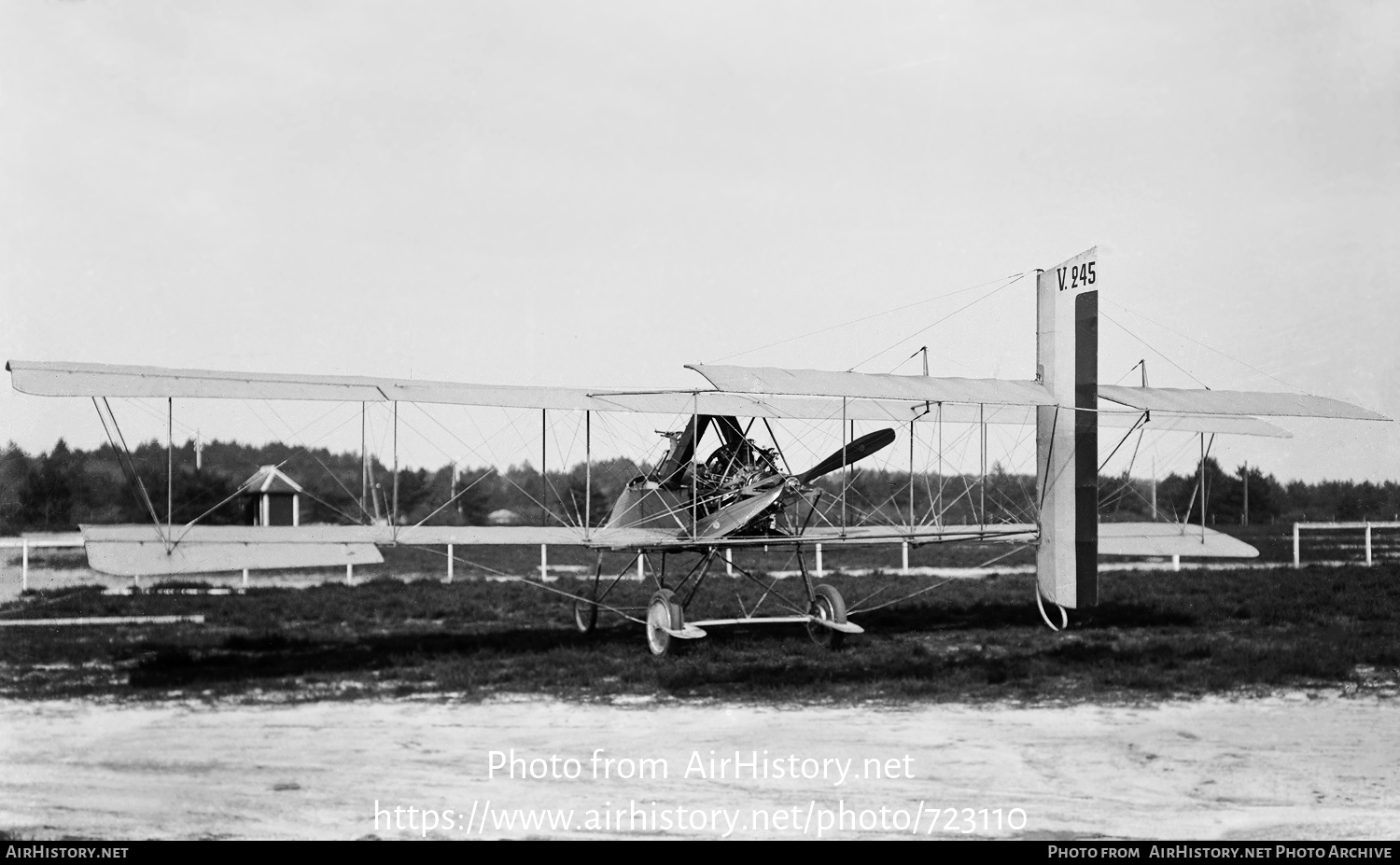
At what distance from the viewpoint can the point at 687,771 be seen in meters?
6.91

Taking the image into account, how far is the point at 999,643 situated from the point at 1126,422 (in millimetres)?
2441

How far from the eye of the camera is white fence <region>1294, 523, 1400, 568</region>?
15055mm

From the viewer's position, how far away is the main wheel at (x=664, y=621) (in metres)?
9.65

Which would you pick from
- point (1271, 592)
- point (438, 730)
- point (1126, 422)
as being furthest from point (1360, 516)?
point (438, 730)

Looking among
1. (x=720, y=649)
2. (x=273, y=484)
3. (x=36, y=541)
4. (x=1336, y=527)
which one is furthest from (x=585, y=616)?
(x=1336, y=527)

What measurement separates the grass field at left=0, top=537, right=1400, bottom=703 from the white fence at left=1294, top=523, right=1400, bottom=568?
1.16 metres

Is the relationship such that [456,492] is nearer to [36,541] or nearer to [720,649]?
[36,541]

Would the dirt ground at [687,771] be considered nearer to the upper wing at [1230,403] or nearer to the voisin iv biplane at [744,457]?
the voisin iv biplane at [744,457]

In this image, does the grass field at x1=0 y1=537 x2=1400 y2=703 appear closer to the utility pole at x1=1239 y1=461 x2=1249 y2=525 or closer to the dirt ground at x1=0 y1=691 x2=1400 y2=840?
the dirt ground at x1=0 y1=691 x2=1400 y2=840

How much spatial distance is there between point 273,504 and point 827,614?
7.70 metres

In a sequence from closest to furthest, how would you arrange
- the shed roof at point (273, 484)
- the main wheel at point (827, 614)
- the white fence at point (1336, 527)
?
the main wheel at point (827, 614) < the shed roof at point (273, 484) < the white fence at point (1336, 527)

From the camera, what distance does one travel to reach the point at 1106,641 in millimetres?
10477

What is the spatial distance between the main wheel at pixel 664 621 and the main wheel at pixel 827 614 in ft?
4.23

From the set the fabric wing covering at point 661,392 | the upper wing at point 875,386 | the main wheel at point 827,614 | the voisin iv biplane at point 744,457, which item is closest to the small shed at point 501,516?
the voisin iv biplane at point 744,457
